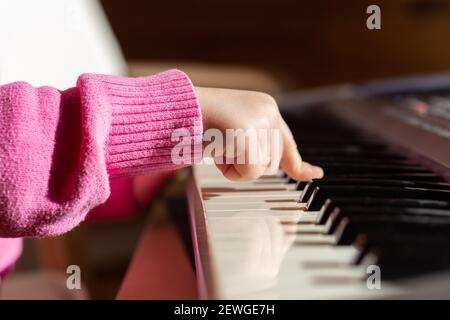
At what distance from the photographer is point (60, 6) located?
1301 millimetres

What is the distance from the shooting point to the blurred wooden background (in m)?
1.64

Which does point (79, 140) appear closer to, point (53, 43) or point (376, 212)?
point (376, 212)

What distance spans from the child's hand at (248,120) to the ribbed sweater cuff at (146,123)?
0.02 m

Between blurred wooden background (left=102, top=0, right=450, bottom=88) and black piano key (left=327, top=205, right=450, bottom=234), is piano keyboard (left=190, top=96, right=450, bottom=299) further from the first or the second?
blurred wooden background (left=102, top=0, right=450, bottom=88)

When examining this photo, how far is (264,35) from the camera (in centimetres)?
168

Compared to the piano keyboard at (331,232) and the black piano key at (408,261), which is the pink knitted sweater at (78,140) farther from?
the black piano key at (408,261)

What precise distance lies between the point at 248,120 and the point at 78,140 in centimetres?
16

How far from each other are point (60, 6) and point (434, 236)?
1092 mm

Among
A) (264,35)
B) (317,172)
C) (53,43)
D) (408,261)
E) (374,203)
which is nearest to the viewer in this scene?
(408,261)

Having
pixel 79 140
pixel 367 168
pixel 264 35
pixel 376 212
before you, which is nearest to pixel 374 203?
pixel 376 212

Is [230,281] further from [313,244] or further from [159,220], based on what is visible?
[159,220]

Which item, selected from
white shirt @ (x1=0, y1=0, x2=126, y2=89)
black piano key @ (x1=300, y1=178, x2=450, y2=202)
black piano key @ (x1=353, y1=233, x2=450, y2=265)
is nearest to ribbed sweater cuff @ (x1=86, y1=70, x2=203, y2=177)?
black piano key @ (x1=300, y1=178, x2=450, y2=202)

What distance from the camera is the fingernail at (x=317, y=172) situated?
58 cm

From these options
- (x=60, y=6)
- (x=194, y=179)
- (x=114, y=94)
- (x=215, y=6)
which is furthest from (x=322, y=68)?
(x=114, y=94)
